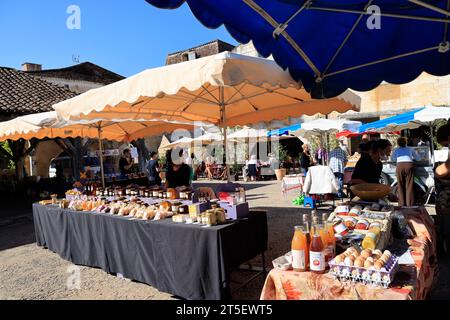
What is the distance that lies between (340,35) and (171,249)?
8.61ft

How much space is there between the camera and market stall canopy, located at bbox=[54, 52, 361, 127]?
9.22 feet

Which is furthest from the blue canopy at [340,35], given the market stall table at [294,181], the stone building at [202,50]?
the stone building at [202,50]

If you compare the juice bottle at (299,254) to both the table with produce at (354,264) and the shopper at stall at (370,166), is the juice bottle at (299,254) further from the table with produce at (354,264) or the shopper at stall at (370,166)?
the shopper at stall at (370,166)

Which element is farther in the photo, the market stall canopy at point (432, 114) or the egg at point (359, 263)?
the market stall canopy at point (432, 114)

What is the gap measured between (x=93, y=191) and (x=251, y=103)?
10.4 ft

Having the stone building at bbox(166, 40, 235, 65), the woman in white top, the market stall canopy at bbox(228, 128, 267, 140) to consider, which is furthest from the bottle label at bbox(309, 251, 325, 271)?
the stone building at bbox(166, 40, 235, 65)

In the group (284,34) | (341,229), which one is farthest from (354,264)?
(284,34)

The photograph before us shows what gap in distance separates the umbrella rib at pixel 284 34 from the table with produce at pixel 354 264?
1.53 m

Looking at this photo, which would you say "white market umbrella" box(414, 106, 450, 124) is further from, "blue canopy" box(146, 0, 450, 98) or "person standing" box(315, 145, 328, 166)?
"blue canopy" box(146, 0, 450, 98)

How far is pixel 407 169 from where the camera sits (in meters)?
6.90

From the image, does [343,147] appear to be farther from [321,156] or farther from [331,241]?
[331,241]

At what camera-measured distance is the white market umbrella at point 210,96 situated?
2811 mm
